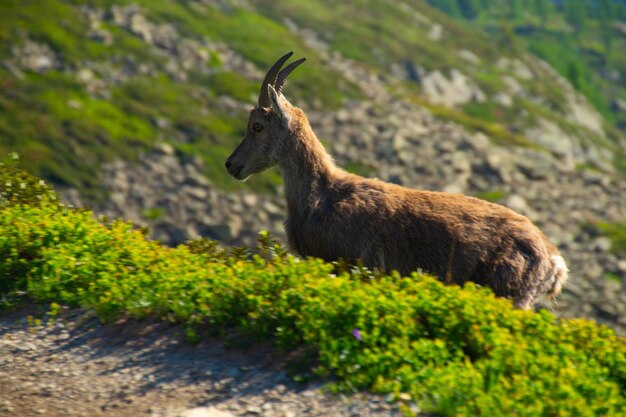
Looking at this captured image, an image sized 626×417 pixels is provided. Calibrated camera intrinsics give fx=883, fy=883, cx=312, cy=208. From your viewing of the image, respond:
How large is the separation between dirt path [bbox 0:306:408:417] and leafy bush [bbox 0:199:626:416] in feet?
0.85

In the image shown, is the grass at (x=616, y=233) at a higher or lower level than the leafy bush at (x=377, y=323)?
lower

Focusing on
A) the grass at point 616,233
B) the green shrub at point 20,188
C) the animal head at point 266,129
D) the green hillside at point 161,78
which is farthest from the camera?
the grass at point 616,233

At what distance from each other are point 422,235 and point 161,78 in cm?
10910

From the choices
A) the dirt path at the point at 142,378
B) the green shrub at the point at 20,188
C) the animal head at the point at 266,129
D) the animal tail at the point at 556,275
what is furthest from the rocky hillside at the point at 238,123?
the dirt path at the point at 142,378

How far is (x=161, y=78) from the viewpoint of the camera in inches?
4678

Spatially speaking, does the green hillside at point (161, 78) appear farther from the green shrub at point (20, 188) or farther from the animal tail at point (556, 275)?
the animal tail at point (556, 275)

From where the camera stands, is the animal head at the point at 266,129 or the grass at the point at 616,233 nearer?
the animal head at the point at 266,129

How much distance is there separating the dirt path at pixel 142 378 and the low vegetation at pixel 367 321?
0.24 m

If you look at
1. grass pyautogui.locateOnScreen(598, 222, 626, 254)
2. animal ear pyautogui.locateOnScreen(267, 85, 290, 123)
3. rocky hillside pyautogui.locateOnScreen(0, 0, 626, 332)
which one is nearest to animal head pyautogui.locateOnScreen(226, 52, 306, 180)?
animal ear pyautogui.locateOnScreen(267, 85, 290, 123)

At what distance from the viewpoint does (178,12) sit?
13288 centimetres

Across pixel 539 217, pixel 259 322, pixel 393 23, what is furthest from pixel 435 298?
pixel 393 23

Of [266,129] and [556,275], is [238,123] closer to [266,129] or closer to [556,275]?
[266,129]

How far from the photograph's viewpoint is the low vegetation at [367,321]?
887 centimetres

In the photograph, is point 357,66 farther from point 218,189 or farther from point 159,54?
point 218,189
